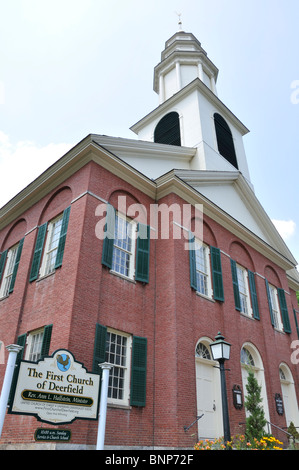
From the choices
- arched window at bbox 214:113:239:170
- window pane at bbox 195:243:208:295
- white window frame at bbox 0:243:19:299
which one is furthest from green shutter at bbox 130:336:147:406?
arched window at bbox 214:113:239:170

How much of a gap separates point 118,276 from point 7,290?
5349mm

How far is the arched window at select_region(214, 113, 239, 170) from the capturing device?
2041 cm

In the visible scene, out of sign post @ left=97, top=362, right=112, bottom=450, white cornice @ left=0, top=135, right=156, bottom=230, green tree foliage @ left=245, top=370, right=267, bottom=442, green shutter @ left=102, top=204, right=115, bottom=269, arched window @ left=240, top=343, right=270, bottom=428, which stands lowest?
sign post @ left=97, top=362, right=112, bottom=450

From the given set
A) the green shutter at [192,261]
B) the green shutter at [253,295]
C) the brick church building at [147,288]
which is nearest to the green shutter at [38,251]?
the brick church building at [147,288]

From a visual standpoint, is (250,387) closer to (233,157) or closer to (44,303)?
(44,303)

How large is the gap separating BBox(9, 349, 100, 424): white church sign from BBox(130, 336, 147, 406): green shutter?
4618 mm

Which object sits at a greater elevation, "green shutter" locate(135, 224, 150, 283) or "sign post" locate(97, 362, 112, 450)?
"green shutter" locate(135, 224, 150, 283)

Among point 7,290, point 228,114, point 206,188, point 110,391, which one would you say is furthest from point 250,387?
point 228,114

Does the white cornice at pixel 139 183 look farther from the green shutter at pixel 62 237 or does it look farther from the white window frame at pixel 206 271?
the green shutter at pixel 62 237

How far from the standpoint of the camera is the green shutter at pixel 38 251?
12.8 meters

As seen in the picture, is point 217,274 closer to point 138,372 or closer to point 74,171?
point 138,372

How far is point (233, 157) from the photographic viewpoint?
69.9ft

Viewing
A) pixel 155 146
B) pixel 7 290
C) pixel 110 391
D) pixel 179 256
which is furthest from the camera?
pixel 155 146

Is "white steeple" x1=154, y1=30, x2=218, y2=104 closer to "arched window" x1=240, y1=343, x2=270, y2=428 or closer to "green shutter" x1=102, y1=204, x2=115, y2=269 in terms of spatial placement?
"green shutter" x1=102, y1=204, x2=115, y2=269
